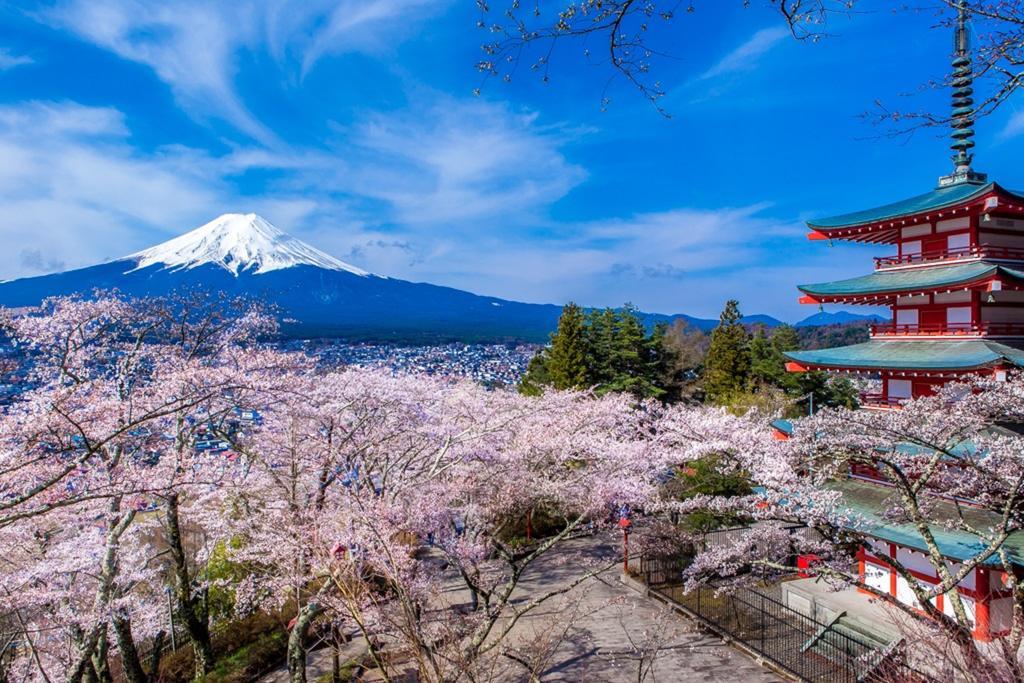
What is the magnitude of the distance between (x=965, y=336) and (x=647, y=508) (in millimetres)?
6675

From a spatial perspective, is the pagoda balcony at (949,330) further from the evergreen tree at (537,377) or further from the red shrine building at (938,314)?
the evergreen tree at (537,377)

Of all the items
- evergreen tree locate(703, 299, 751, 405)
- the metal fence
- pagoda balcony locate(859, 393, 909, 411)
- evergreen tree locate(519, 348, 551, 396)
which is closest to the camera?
the metal fence

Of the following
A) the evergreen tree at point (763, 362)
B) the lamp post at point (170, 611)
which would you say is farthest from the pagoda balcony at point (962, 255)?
the evergreen tree at point (763, 362)

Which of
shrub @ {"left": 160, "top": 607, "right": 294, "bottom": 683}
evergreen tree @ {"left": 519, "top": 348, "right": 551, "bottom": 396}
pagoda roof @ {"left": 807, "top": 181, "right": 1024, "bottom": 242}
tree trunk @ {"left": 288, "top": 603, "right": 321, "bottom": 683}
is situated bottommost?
shrub @ {"left": 160, "top": 607, "right": 294, "bottom": 683}

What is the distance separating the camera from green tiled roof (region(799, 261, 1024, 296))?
1001cm

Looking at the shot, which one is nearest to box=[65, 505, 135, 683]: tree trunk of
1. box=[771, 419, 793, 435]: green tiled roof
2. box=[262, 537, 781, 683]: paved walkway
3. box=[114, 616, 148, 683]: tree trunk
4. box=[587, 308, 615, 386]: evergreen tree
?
box=[114, 616, 148, 683]: tree trunk

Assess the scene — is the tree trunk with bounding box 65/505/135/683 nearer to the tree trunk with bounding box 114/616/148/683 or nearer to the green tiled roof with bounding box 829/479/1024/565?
the tree trunk with bounding box 114/616/148/683

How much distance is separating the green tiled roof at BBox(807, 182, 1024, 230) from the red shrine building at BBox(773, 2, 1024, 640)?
0.08ft

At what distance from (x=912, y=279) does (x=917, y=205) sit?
1.44 metres

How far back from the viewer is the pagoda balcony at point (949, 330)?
1055 cm

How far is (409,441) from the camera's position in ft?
39.1

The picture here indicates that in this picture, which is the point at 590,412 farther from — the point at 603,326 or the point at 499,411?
the point at 603,326

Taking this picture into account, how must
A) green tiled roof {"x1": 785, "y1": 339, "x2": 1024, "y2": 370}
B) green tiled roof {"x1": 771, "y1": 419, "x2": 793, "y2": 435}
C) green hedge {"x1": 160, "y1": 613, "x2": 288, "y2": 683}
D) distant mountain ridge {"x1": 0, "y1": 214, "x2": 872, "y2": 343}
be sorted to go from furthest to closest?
distant mountain ridge {"x1": 0, "y1": 214, "x2": 872, "y2": 343}, green tiled roof {"x1": 771, "y1": 419, "x2": 793, "y2": 435}, green hedge {"x1": 160, "y1": 613, "x2": 288, "y2": 683}, green tiled roof {"x1": 785, "y1": 339, "x2": 1024, "y2": 370}

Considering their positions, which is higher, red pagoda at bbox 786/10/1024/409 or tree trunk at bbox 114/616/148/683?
red pagoda at bbox 786/10/1024/409
